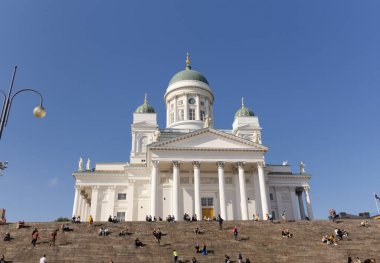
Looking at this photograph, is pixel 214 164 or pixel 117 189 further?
pixel 117 189

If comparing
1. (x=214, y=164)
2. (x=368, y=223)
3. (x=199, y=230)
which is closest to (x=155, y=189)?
(x=214, y=164)

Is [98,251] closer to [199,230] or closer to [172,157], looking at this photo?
[199,230]

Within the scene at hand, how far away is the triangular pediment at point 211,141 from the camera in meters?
41.7

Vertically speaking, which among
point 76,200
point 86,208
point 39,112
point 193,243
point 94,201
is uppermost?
point 76,200

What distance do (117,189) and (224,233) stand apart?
23163mm

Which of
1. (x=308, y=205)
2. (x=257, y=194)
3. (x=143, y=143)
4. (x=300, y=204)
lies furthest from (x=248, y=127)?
(x=143, y=143)

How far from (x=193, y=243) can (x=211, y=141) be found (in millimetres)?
16371

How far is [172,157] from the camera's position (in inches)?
1620

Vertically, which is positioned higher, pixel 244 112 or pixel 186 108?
pixel 186 108

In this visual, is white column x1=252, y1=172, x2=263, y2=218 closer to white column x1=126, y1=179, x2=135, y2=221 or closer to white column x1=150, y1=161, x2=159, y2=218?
white column x1=150, y1=161, x2=159, y2=218

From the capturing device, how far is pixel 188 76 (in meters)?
60.8

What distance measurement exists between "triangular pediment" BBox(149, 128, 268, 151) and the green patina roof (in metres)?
20.4

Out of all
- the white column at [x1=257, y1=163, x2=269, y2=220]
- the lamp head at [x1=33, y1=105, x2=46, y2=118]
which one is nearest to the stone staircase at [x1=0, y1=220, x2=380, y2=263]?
the white column at [x1=257, y1=163, x2=269, y2=220]

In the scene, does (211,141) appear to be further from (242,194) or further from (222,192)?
(242,194)
